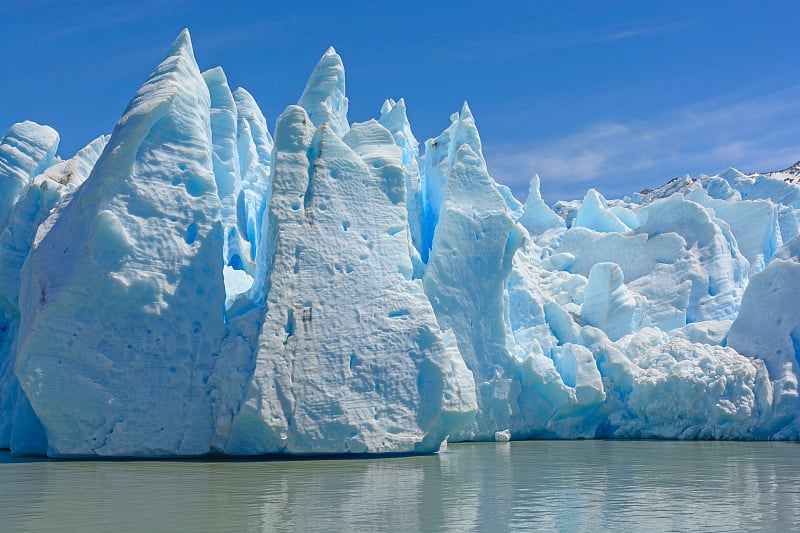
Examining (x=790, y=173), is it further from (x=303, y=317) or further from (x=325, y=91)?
(x=303, y=317)

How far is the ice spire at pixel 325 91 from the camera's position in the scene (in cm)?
1719

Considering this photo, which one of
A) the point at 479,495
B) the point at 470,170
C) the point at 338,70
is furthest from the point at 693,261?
the point at 479,495

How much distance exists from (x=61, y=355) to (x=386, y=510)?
22.1 ft

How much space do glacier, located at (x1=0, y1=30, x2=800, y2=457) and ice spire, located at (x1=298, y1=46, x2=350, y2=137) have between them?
5 cm

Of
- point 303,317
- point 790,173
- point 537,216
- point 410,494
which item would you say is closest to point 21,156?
point 303,317

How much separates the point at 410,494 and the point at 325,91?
1126 cm

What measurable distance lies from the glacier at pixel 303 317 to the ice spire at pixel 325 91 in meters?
0.05

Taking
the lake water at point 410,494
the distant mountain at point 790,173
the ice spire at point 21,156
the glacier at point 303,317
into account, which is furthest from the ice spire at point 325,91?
the distant mountain at point 790,173

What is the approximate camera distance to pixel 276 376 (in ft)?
38.9

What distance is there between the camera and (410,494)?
8078 millimetres

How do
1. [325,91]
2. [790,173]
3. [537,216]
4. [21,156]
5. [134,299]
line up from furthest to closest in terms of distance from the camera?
[790,173]
[537,216]
[21,156]
[325,91]
[134,299]

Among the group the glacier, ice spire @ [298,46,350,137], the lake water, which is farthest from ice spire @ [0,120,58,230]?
the lake water

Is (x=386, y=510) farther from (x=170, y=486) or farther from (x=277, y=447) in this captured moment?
(x=277, y=447)

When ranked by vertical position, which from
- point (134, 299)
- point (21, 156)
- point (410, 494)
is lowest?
point (410, 494)
